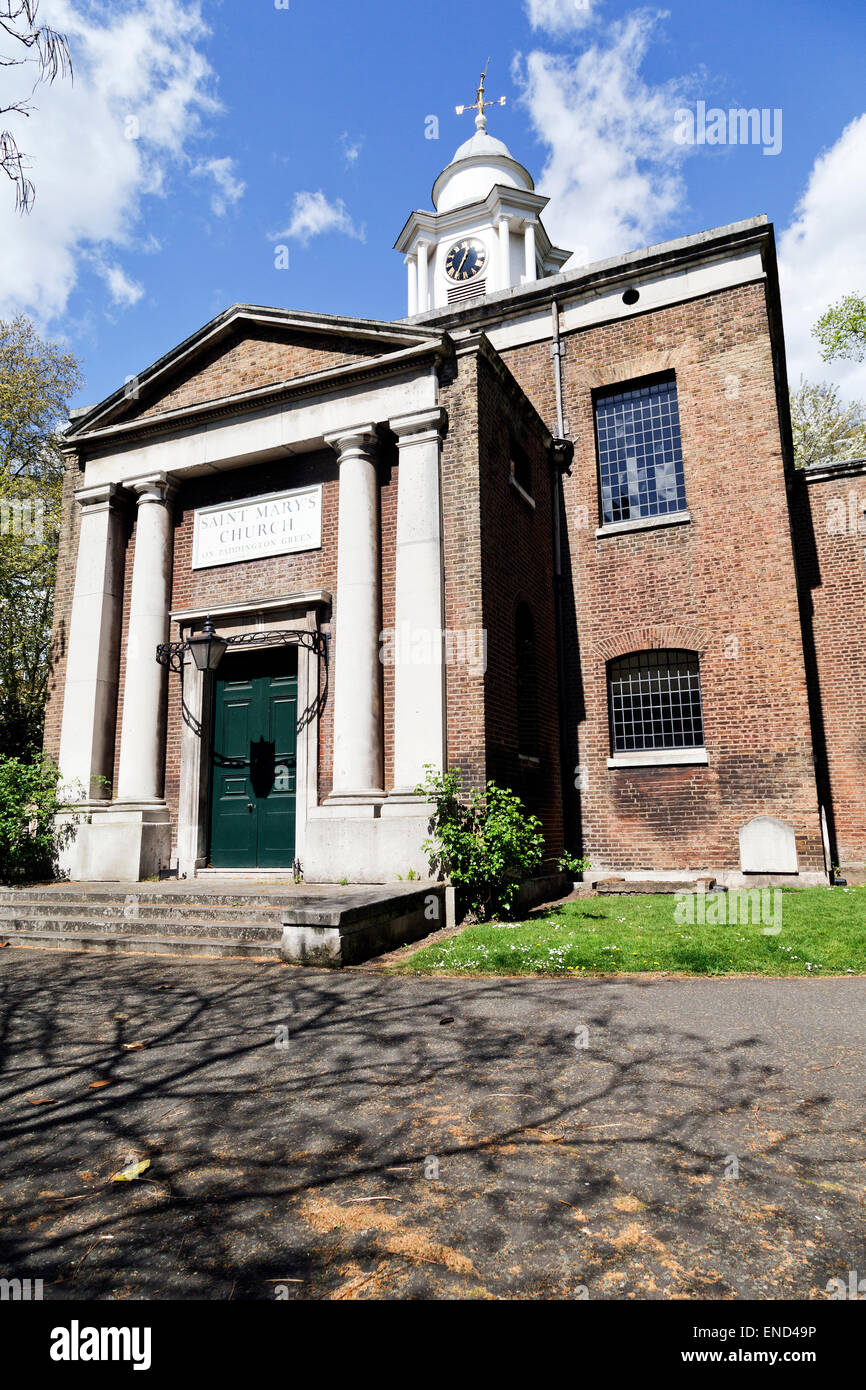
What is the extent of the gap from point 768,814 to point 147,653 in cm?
990

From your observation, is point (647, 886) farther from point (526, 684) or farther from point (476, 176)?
point (476, 176)

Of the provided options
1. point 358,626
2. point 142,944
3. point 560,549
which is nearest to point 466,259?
point 560,549

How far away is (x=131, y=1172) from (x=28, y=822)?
1006 centimetres

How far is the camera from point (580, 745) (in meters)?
13.5

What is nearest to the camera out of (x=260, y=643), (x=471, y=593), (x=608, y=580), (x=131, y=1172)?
(x=131, y=1172)

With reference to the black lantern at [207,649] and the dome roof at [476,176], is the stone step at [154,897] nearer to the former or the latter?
the black lantern at [207,649]

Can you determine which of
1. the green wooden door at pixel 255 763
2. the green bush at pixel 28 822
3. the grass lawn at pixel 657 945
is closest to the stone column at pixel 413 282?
the green wooden door at pixel 255 763

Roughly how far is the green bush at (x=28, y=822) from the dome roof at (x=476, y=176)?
25216mm

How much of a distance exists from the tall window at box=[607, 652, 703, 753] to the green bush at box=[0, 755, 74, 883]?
900 centimetres

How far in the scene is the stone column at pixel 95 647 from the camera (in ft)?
40.6

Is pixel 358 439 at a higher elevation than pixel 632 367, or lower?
lower

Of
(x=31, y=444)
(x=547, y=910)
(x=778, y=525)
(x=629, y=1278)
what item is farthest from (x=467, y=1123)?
(x=31, y=444)

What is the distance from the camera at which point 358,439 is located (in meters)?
11.3

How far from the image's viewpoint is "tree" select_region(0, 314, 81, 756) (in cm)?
2061
